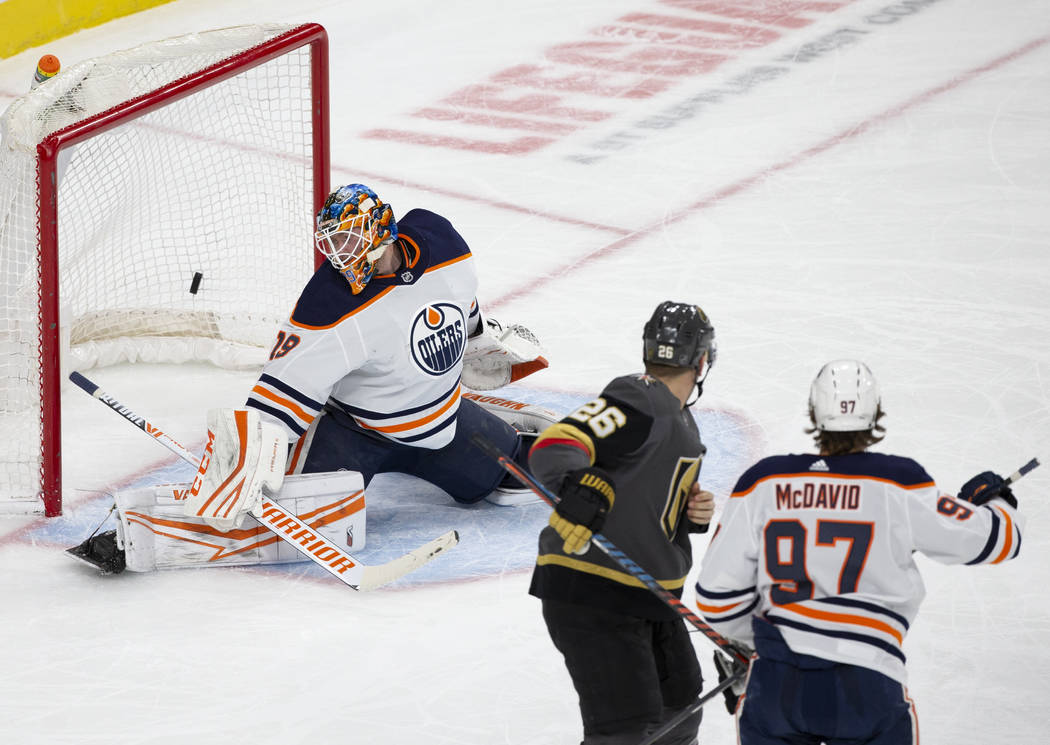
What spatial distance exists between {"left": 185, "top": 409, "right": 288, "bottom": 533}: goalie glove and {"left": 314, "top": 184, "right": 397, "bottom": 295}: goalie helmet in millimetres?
376

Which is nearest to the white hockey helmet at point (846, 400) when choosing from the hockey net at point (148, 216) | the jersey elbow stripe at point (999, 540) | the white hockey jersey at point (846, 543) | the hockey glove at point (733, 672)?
the white hockey jersey at point (846, 543)

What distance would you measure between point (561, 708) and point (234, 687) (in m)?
0.66

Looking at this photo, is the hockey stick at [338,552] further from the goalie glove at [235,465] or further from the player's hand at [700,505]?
the player's hand at [700,505]

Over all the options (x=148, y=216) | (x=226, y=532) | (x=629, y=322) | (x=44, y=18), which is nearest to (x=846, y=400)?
(x=226, y=532)

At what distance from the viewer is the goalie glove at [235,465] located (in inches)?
143

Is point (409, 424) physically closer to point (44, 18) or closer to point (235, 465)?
point (235, 465)

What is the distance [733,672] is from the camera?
2762 millimetres

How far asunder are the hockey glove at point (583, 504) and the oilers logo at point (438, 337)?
131 cm

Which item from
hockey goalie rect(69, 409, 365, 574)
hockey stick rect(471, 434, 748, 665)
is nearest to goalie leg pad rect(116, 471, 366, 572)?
hockey goalie rect(69, 409, 365, 574)

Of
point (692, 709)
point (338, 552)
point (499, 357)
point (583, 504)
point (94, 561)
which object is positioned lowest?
point (94, 561)

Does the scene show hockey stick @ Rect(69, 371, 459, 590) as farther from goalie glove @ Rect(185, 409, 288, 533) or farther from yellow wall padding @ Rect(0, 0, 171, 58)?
yellow wall padding @ Rect(0, 0, 171, 58)

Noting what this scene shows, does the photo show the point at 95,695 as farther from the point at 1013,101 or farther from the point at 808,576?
the point at 1013,101

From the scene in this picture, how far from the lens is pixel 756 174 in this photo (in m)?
6.48

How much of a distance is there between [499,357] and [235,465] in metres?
0.98
